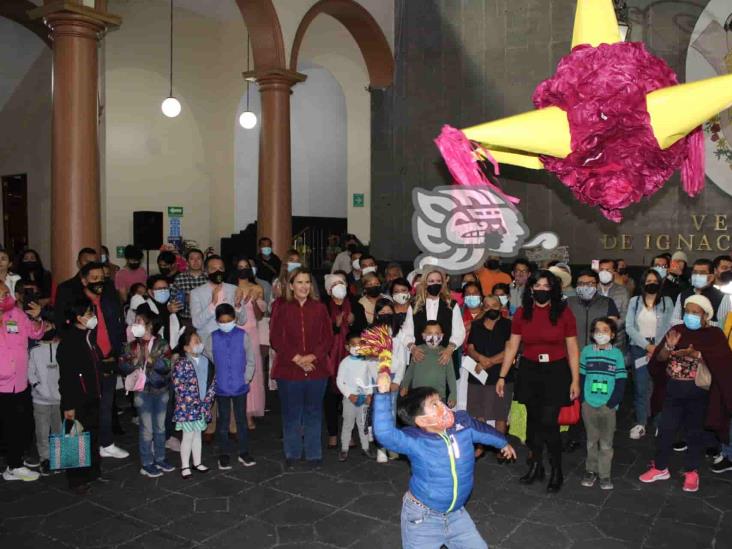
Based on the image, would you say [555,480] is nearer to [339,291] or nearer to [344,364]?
[344,364]

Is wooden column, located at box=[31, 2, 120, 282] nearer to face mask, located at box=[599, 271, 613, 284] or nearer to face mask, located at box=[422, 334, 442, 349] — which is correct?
face mask, located at box=[422, 334, 442, 349]

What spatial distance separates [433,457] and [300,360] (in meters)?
2.47

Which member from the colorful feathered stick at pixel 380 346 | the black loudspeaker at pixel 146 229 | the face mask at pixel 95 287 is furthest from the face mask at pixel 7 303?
the black loudspeaker at pixel 146 229

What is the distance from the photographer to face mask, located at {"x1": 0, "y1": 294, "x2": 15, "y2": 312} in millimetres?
4887

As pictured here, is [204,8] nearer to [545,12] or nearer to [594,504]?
[545,12]

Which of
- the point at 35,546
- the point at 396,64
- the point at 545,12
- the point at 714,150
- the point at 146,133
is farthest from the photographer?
the point at 146,133

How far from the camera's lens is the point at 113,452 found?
18.1 ft

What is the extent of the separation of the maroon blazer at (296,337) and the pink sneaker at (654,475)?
250cm

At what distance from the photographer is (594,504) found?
15.1ft

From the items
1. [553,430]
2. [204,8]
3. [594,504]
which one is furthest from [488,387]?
[204,8]

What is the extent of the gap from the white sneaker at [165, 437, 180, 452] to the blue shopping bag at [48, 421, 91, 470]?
0.99 meters

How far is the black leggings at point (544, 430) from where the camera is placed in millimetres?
4820

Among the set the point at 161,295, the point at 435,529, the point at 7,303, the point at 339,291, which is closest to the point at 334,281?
the point at 339,291

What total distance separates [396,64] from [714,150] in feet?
18.1
